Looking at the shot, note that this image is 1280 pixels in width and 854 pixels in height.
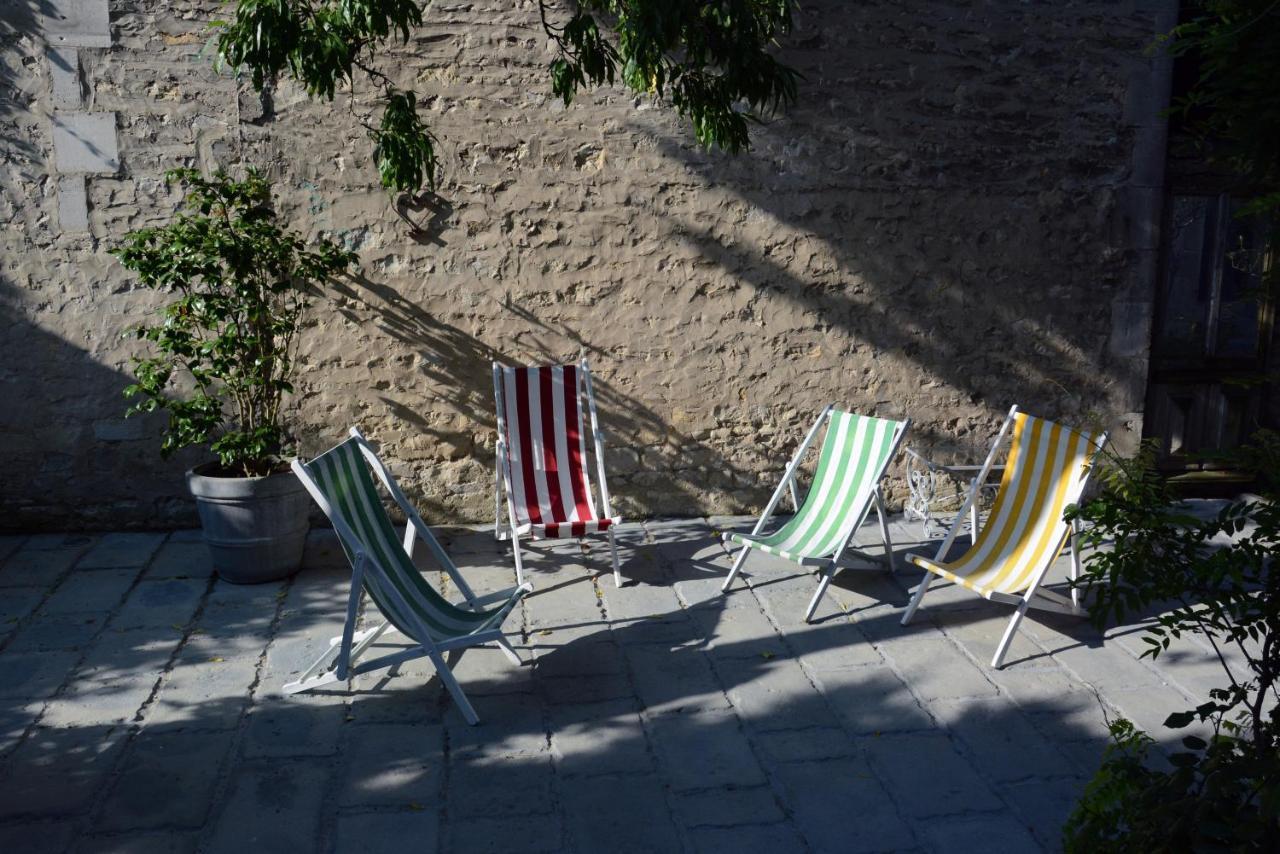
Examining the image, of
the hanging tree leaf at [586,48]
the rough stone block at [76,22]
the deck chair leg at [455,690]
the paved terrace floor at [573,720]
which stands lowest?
the paved terrace floor at [573,720]

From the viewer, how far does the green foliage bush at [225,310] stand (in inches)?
175

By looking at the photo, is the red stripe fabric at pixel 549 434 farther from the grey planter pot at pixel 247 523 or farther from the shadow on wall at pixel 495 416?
the grey planter pot at pixel 247 523

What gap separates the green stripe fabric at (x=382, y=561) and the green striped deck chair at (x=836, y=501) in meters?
1.22

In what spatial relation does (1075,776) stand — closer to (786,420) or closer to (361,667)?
(361,667)

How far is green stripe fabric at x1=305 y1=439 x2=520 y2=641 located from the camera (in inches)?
135

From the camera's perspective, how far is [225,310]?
14.7ft

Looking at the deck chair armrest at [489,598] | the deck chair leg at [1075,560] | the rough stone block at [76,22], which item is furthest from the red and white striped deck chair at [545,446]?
the rough stone block at [76,22]

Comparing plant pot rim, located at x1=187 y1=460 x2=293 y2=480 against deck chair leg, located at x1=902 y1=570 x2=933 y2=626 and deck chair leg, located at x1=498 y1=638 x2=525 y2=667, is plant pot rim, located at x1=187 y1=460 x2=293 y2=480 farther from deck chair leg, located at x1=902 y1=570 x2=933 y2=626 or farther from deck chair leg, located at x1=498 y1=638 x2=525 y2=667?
deck chair leg, located at x1=902 y1=570 x2=933 y2=626

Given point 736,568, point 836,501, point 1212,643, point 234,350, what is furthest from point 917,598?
point 234,350

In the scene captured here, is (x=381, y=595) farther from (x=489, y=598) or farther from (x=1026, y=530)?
(x=1026, y=530)

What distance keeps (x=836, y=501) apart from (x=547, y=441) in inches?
53.8

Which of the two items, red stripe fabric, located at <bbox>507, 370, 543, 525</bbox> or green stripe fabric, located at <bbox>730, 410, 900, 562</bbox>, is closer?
green stripe fabric, located at <bbox>730, 410, 900, 562</bbox>

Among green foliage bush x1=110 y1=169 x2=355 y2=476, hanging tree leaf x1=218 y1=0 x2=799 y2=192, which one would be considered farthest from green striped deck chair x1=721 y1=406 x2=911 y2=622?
green foliage bush x1=110 y1=169 x2=355 y2=476

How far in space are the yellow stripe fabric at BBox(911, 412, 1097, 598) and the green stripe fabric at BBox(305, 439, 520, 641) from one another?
1.74 meters
